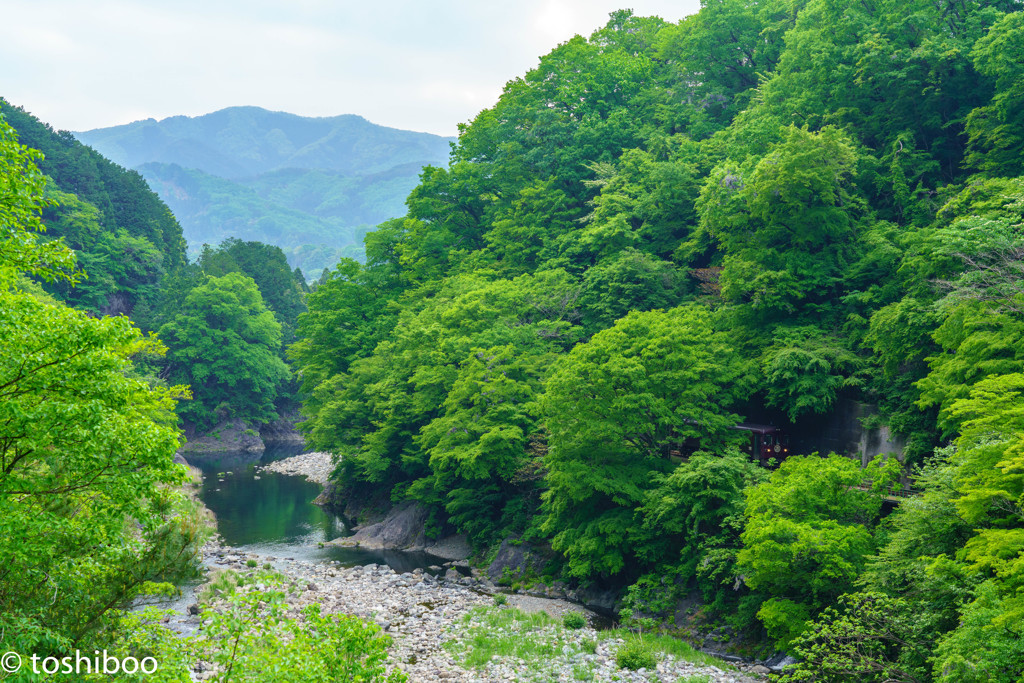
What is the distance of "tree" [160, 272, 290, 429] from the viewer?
210 feet

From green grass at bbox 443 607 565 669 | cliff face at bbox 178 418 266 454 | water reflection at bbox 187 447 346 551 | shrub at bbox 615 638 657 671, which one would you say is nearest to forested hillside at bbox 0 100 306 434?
cliff face at bbox 178 418 266 454

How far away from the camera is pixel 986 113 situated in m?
26.9

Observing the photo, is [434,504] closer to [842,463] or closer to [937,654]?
[842,463]

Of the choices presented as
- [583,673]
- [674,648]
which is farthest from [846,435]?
[583,673]

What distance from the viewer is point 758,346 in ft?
88.8

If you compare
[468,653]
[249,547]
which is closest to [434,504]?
[249,547]

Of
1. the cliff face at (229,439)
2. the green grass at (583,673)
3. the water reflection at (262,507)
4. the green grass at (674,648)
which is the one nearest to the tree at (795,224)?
the green grass at (674,648)

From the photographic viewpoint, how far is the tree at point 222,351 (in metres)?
64.1

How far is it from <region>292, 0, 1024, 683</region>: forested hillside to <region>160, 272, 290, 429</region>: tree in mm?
22607

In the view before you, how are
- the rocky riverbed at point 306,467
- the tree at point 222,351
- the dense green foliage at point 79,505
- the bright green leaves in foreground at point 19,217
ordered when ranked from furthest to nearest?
the tree at point 222,351 → the rocky riverbed at point 306,467 → the bright green leaves in foreground at point 19,217 → the dense green foliage at point 79,505

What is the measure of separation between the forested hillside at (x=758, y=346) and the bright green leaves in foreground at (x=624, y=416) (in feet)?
0.35

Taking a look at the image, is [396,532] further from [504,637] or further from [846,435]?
[846,435]

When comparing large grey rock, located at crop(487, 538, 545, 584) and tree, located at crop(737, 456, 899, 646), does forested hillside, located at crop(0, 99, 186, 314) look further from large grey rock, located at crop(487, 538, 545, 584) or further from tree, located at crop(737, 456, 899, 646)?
tree, located at crop(737, 456, 899, 646)

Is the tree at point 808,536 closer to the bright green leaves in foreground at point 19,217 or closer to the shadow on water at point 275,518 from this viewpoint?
the bright green leaves in foreground at point 19,217
